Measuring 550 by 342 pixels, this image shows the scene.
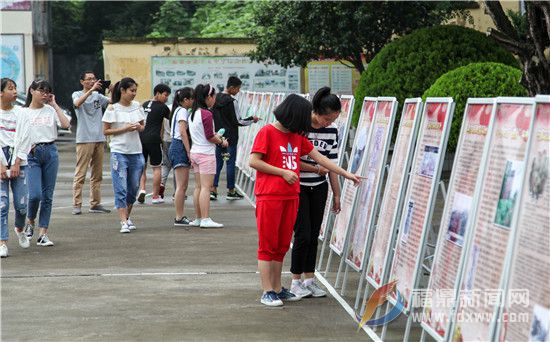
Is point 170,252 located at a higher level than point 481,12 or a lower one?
lower

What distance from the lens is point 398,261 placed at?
26.0 ft

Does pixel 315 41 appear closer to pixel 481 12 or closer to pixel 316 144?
pixel 481 12

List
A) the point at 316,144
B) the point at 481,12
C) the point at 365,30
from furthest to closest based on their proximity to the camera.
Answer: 1. the point at 481,12
2. the point at 365,30
3. the point at 316,144

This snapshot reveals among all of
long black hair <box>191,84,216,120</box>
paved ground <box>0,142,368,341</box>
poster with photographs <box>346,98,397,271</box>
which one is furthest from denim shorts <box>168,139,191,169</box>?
poster with photographs <box>346,98,397,271</box>

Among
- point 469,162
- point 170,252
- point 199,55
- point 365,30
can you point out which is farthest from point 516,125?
point 199,55

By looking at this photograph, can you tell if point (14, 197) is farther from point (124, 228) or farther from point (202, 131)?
point (202, 131)

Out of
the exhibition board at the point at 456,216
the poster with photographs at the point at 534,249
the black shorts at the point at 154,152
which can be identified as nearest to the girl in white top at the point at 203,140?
the black shorts at the point at 154,152

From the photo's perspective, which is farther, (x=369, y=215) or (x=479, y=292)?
(x=369, y=215)

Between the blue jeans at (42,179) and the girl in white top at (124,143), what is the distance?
1.05 m

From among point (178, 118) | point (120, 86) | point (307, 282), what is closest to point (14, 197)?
point (120, 86)

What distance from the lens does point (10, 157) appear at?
11.8 metres

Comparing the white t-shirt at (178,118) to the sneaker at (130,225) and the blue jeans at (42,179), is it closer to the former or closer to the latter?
the sneaker at (130,225)

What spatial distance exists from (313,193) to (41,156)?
4.08 meters

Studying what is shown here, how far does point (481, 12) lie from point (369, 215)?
20369 millimetres
